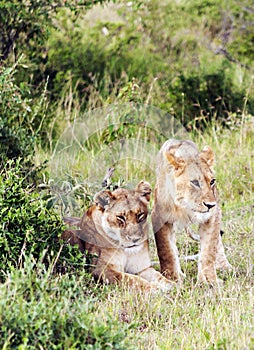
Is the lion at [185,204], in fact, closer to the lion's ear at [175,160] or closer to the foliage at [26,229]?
the lion's ear at [175,160]

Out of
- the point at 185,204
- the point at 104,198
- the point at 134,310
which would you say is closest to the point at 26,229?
the point at 104,198

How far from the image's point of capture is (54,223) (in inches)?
206

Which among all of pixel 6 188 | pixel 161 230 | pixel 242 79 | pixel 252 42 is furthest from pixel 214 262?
pixel 252 42

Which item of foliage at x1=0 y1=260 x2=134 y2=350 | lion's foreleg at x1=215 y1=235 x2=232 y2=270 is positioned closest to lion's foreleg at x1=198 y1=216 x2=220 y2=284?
lion's foreleg at x1=215 y1=235 x2=232 y2=270

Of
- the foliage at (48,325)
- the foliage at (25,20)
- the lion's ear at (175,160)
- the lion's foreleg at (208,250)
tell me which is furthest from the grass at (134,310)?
the foliage at (25,20)

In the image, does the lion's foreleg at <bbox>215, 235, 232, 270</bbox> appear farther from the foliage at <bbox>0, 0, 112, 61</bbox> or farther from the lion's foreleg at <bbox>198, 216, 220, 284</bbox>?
the foliage at <bbox>0, 0, 112, 61</bbox>

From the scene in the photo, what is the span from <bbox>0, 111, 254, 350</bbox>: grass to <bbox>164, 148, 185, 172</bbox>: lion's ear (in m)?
0.80

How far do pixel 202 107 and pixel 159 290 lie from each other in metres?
5.33

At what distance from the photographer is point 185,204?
16.8 feet

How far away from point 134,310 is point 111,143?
3.30 meters

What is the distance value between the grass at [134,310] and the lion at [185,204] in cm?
20

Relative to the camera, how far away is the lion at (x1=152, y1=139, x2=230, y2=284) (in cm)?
512

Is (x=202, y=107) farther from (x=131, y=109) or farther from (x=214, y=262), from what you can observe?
(x=214, y=262)

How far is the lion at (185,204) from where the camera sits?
5.12 metres
